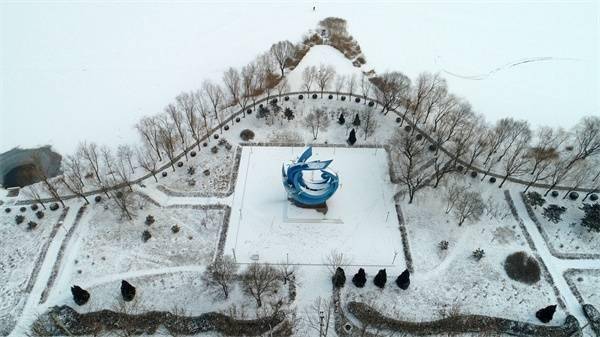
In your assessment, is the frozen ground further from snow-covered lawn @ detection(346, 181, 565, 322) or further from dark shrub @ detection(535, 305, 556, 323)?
dark shrub @ detection(535, 305, 556, 323)

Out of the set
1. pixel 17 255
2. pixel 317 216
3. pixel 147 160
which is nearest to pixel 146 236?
pixel 147 160

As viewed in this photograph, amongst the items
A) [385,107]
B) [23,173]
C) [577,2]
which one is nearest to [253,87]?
[385,107]

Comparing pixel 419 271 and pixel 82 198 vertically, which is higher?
pixel 82 198

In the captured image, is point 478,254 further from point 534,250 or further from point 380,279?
point 380,279

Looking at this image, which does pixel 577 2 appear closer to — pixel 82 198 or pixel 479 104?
pixel 479 104

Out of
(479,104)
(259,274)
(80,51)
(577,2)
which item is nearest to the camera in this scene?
(259,274)

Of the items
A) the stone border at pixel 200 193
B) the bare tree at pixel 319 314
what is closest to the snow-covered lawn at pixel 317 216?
the stone border at pixel 200 193
